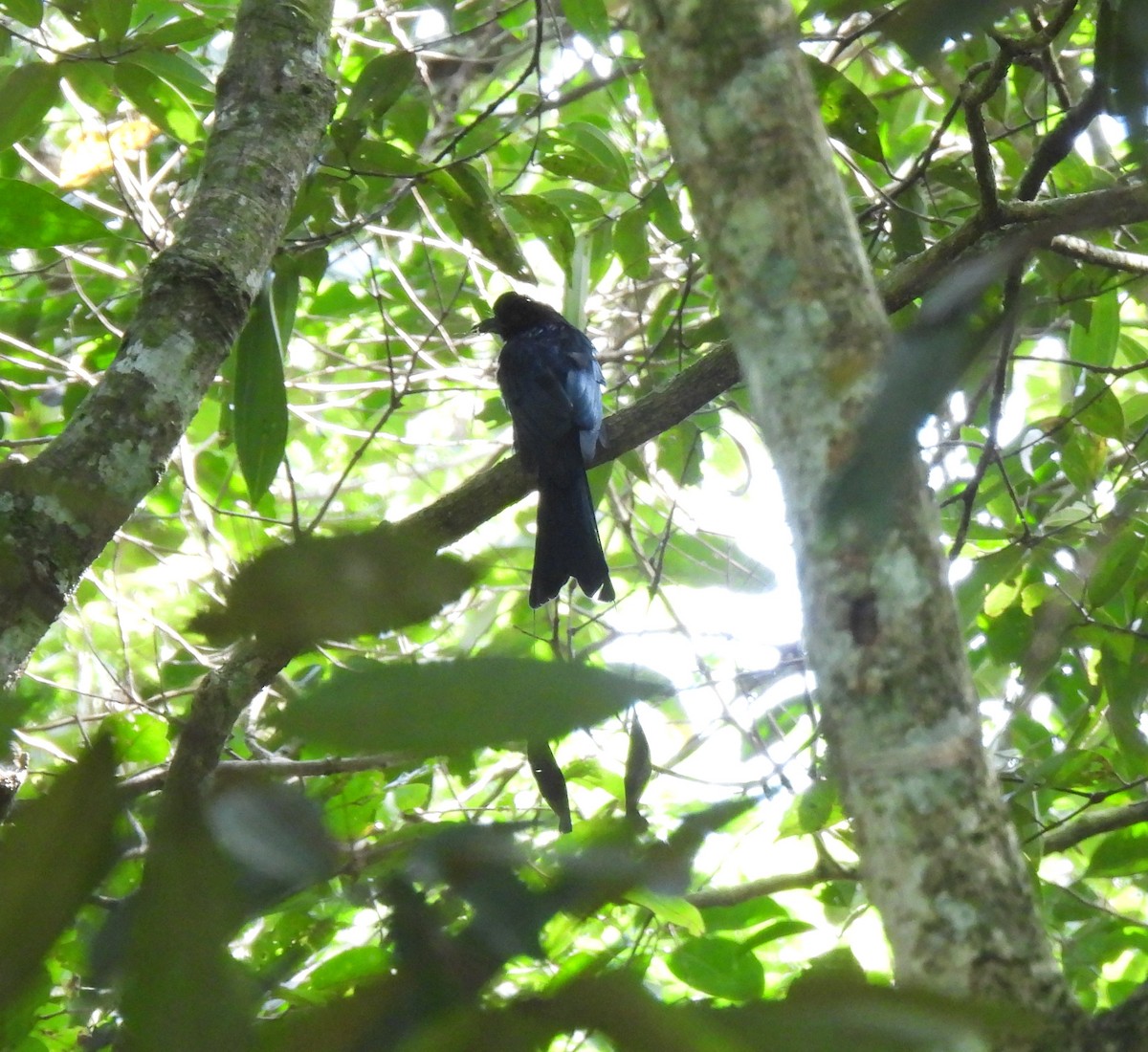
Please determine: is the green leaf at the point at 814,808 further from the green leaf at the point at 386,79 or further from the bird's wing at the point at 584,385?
the green leaf at the point at 386,79

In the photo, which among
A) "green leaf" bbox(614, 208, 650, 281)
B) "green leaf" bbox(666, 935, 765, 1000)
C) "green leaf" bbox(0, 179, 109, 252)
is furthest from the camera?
"green leaf" bbox(614, 208, 650, 281)

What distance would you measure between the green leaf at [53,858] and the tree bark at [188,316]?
1.71 feet

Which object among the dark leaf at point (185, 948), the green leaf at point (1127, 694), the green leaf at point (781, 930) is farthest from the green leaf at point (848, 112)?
the dark leaf at point (185, 948)

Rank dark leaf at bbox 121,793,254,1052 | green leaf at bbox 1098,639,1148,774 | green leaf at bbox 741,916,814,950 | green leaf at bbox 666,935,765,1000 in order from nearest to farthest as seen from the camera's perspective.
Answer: dark leaf at bbox 121,793,254,1052
green leaf at bbox 666,935,765,1000
green leaf at bbox 741,916,814,950
green leaf at bbox 1098,639,1148,774

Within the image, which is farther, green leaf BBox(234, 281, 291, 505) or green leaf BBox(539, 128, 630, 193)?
green leaf BBox(539, 128, 630, 193)

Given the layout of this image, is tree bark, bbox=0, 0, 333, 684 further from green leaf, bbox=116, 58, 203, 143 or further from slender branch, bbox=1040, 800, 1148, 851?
slender branch, bbox=1040, 800, 1148, 851

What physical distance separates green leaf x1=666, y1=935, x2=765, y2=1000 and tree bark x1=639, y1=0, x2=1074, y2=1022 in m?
1.21

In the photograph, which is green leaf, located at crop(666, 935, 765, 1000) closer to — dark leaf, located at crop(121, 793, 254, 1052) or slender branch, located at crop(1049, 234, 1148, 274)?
dark leaf, located at crop(121, 793, 254, 1052)

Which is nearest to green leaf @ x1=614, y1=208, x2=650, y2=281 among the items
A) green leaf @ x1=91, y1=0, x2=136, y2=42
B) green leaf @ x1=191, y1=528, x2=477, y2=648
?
green leaf @ x1=91, y1=0, x2=136, y2=42

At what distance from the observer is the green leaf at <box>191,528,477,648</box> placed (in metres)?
0.51

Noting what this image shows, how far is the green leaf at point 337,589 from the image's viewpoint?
512mm

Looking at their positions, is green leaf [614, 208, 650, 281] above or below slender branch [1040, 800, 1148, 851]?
above

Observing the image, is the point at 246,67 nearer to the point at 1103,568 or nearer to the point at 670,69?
the point at 670,69

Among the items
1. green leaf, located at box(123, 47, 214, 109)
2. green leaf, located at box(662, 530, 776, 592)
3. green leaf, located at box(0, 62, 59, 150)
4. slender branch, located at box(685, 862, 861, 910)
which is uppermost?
green leaf, located at box(123, 47, 214, 109)
